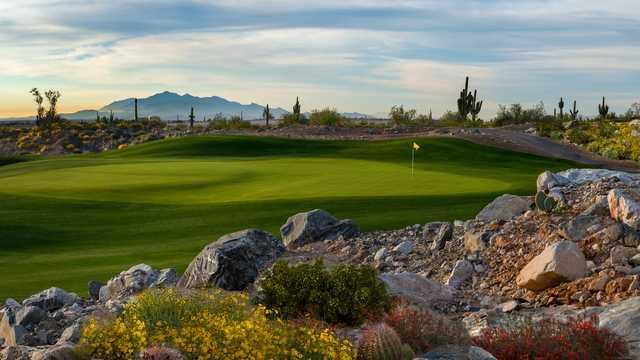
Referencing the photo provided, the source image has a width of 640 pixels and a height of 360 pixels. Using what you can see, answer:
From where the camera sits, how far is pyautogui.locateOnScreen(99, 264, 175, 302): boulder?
574 inches

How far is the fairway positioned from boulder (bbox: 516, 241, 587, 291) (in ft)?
22.7

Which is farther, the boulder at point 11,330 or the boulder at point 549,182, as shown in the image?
the boulder at point 549,182

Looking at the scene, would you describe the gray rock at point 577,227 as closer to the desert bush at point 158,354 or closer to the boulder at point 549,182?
the boulder at point 549,182

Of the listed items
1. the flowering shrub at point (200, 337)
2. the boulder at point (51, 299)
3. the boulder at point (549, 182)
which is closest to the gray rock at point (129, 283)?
the boulder at point (51, 299)

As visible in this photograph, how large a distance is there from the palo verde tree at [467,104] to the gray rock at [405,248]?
61008 mm

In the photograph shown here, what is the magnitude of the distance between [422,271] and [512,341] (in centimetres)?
Result: 692

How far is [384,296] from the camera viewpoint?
11.5 metres

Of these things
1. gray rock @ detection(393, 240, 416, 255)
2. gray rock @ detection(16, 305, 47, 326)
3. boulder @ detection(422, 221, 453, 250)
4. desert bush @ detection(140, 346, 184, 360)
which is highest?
desert bush @ detection(140, 346, 184, 360)

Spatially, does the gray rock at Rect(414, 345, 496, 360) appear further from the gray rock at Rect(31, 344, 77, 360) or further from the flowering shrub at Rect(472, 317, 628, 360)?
the gray rock at Rect(31, 344, 77, 360)

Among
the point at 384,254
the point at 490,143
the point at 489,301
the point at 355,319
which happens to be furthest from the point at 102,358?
the point at 490,143

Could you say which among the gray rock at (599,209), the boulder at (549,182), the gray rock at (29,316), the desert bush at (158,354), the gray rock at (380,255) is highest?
the boulder at (549,182)

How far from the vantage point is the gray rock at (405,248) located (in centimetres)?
1723

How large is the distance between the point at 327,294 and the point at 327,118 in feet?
197

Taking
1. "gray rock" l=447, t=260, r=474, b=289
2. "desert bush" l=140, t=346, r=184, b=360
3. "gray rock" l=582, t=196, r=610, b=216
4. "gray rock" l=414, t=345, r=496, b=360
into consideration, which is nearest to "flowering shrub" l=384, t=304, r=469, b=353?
"gray rock" l=414, t=345, r=496, b=360
